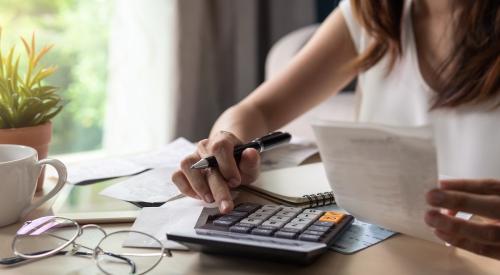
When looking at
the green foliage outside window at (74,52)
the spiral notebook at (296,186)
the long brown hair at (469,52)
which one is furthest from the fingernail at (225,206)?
the green foliage outside window at (74,52)

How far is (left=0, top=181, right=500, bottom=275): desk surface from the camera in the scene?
1.85 feet

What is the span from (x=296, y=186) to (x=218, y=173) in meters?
0.12

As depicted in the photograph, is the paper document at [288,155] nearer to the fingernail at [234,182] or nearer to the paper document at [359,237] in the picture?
the fingernail at [234,182]

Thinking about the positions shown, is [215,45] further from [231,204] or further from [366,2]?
[231,204]

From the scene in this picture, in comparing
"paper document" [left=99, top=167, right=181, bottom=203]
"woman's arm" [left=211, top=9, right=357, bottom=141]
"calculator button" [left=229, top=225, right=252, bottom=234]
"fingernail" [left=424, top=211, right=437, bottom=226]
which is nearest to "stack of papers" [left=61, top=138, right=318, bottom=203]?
"paper document" [left=99, top=167, right=181, bottom=203]

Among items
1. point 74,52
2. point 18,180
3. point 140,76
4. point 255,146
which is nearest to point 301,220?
point 255,146

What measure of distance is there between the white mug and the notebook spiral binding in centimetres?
32

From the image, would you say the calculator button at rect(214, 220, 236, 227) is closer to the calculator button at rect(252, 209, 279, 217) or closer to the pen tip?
the calculator button at rect(252, 209, 279, 217)

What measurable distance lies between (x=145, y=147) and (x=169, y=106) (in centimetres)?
16

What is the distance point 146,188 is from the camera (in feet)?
2.71

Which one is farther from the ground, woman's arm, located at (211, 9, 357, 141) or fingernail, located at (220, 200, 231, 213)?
woman's arm, located at (211, 9, 357, 141)

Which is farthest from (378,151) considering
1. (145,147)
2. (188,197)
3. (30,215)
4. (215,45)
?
(215,45)

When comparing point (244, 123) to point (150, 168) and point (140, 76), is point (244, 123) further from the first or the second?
point (140, 76)

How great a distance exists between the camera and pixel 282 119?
1.19m
